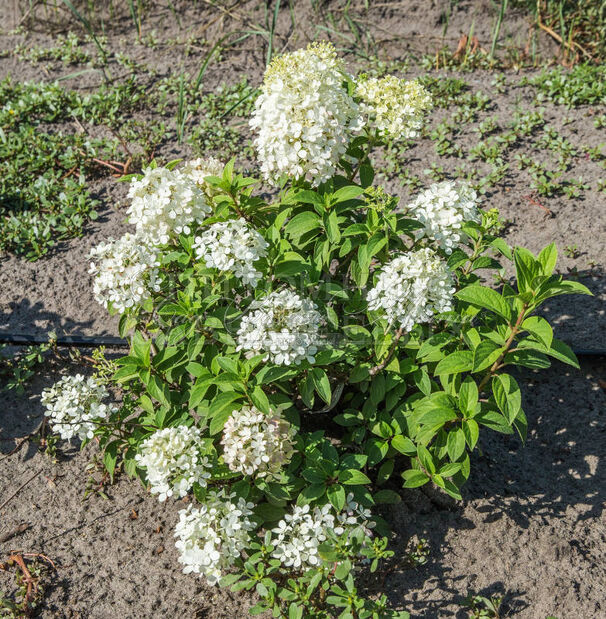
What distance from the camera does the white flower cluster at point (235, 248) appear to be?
231 cm

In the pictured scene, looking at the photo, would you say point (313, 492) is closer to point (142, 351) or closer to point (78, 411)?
point (142, 351)

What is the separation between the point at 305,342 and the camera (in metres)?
2.31

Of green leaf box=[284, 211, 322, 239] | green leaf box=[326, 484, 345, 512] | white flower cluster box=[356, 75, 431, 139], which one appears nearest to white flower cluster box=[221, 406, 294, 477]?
green leaf box=[326, 484, 345, 512]

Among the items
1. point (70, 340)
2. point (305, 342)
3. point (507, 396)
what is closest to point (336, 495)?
point (305, 342)

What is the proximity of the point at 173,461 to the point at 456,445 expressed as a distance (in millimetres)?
1067

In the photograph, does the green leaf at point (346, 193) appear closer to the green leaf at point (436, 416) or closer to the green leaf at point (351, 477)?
the green leaf at point (436, 416)

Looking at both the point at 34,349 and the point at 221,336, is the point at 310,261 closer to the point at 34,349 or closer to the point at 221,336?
the point at 221,336

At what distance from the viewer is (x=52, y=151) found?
16.6 feet

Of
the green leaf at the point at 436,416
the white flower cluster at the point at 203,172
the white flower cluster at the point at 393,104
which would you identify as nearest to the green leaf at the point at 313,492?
the green leaf at the point at 436,416

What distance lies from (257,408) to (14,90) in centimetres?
475

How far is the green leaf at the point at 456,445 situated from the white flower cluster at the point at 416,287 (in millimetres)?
488

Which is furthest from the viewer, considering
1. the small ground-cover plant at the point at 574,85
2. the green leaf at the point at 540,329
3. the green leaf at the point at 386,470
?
the small ground-cover plant at the point at 574,85

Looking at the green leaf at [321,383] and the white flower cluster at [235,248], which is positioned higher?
the white flower cluster at [235,248]

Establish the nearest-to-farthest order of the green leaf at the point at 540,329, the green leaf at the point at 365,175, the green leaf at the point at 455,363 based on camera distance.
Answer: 1. the green leaf at the point at 540,329
2. the green leaf at the point at 455,363
3. the green leaf at the point at 365,175
